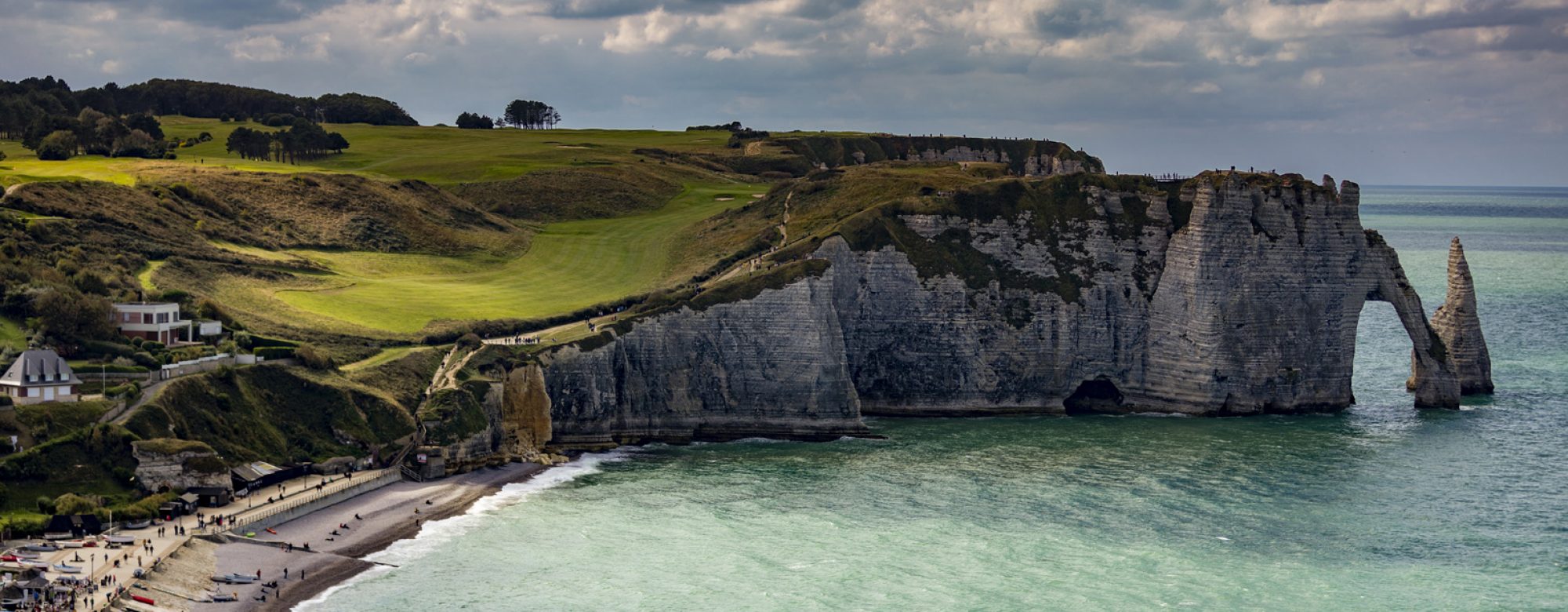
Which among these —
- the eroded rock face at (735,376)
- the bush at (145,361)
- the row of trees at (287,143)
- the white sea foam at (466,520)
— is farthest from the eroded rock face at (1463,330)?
the row of trees at (287,143)

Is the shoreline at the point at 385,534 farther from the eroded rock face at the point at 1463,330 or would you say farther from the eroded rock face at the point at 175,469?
the eroded rock face at the point at 1463,330

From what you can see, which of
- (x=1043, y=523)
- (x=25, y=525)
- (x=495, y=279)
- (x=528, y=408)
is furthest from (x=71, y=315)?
(x=1043, y=523)

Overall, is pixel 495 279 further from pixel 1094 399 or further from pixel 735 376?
pixel 1094 399

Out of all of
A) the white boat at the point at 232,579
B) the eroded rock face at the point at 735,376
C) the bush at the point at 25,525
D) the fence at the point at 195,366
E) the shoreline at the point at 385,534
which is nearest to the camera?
the shoreline at the point at 385,534

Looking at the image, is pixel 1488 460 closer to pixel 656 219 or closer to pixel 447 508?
pixel 447 508

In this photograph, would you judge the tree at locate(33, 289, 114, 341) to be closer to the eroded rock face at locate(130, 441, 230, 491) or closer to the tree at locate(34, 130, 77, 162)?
the eroded rock face at locate(130, 441, 230, 491)
